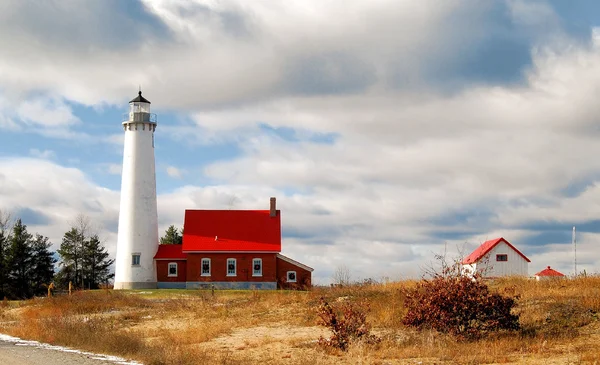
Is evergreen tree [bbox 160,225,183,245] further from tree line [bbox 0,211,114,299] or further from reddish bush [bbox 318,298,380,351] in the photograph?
reddish bush [bbox 318,298,380,351]

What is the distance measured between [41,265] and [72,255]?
189 inches

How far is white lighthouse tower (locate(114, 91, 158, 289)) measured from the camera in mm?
56188

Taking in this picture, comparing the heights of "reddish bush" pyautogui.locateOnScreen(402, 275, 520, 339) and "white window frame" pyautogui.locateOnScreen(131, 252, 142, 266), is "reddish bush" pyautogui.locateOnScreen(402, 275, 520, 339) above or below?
below

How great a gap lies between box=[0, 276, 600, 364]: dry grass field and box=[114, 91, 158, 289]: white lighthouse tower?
20691 millimetres

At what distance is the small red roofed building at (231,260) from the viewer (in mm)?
57156

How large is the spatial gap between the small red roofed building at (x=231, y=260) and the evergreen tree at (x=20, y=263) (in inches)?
486

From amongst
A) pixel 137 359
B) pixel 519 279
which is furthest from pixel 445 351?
pixel 519 279

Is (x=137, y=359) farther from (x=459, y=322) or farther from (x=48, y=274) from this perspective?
(x=48, y=274)

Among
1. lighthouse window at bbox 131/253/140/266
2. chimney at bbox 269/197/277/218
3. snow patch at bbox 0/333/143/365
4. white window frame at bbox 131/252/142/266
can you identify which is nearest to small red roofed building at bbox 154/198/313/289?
chimney at bbox 269/197/277/218

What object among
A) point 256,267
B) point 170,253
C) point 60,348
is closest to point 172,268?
point 170,253

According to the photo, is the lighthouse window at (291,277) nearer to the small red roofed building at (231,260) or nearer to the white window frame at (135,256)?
the small red roofed building at (231,260)

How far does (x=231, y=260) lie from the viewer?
57.5m

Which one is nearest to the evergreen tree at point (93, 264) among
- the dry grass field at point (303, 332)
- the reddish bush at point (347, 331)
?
the dry grass field at point (303, 332)

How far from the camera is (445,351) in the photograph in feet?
61.5
